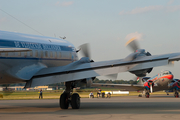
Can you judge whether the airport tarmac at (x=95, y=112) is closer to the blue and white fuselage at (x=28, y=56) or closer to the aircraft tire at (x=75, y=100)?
the aircraft tire at (x=75, y=100)

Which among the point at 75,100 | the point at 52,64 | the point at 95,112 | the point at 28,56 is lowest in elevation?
the point at 95,112

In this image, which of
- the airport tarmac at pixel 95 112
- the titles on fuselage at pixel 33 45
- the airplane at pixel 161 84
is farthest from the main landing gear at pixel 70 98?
the airplane at pixel 161 84

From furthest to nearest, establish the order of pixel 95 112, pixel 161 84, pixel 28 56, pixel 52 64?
pixel 161 84
pixel 52 64
pixel 28 56
pixel 95 112

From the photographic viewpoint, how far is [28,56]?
16531 millimetres

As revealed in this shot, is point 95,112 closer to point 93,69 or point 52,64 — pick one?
point 93,69

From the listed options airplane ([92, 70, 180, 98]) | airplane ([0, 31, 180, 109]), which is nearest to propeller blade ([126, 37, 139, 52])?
airplane ([0, 31, 180, 109])

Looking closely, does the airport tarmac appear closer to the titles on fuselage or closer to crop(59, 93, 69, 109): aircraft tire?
crop(59, 93, 69, 109): aircraft tire

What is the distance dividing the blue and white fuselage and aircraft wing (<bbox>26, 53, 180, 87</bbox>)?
2.65ft

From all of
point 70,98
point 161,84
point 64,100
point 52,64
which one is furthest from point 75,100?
point 161,84

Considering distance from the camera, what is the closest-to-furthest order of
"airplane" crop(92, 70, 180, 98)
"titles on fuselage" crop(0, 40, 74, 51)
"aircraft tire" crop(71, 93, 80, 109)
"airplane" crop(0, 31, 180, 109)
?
"airplane" crop(0, 31, 180, 109) → "titles on fuselage" crop(0, 40, 74, 51) → "aircraft tire" crop(71, 93, 80, 109) → "airplane" crop(92, 70, 180, 98)

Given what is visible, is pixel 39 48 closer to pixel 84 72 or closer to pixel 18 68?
pixel 18 68

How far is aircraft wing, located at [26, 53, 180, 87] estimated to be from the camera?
47.1 feet

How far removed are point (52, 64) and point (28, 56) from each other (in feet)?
7.42

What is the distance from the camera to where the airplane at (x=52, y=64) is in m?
14.6
